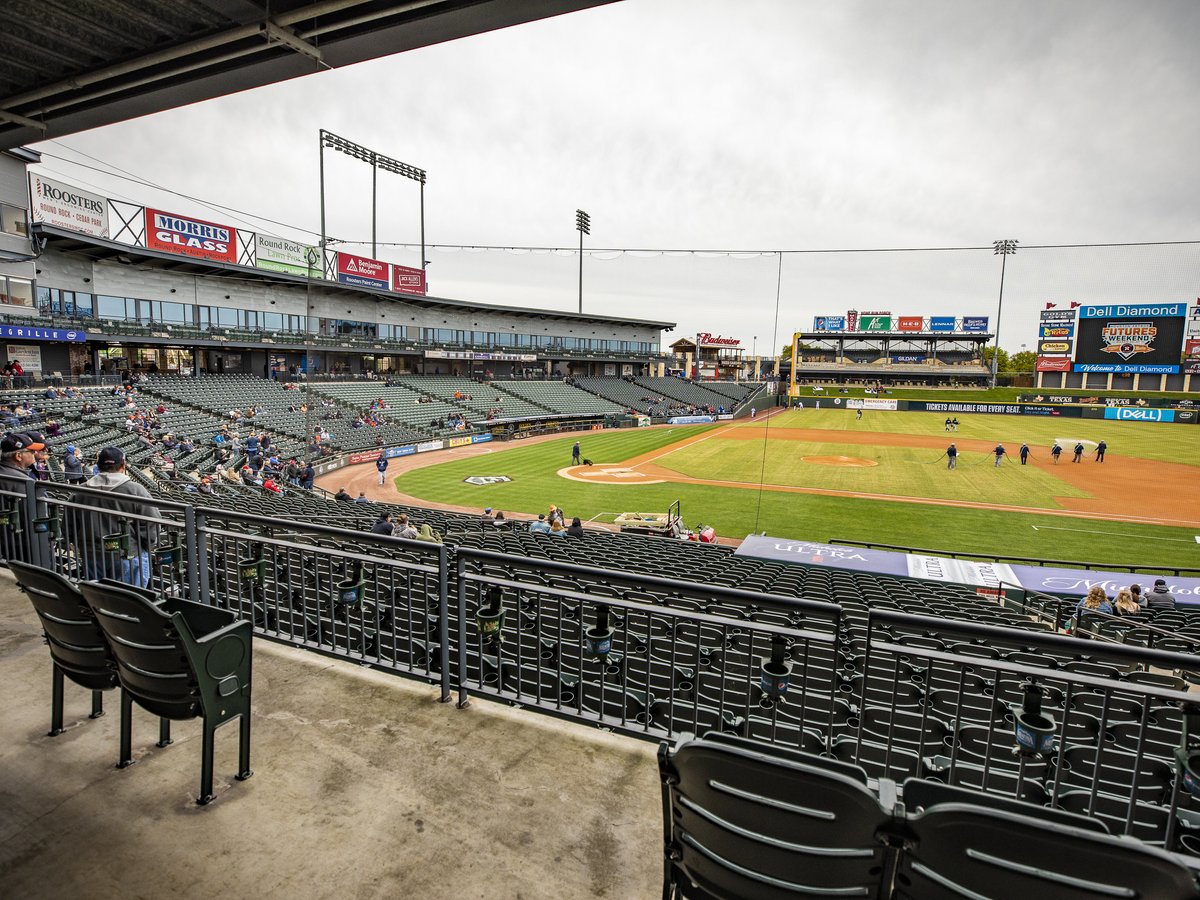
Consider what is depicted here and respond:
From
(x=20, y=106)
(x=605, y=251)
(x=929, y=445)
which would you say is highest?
(x=605, y=251)

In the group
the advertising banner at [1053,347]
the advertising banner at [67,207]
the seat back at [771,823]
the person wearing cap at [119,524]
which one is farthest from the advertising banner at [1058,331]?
the advertising banner at [67,207]

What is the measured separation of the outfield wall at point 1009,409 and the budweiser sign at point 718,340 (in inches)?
2004

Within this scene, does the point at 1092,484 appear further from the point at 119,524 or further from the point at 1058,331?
the point at 1058,331

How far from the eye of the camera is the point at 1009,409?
72.3m

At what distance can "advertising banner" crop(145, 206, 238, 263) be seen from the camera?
40.2 m

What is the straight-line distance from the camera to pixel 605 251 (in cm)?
3934

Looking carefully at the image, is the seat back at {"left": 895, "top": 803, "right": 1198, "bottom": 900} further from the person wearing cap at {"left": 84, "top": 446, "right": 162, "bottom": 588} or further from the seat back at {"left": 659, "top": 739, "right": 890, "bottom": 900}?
the person wearing cap at {"left": 84, "top": 446, "right": 162, "bottom": 588}

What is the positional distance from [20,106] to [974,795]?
9792 millimetres

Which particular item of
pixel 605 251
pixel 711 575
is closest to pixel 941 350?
pixel 605 251

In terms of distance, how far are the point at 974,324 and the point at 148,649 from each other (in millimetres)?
131250

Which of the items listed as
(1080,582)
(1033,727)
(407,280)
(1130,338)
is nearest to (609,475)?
(1080,582)

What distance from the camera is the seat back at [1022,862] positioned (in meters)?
1.58

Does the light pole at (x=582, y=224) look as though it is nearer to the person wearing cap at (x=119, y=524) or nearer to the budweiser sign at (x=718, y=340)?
the budweiser sign at (x=718, y=340)

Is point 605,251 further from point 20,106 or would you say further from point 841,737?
point 841,737
